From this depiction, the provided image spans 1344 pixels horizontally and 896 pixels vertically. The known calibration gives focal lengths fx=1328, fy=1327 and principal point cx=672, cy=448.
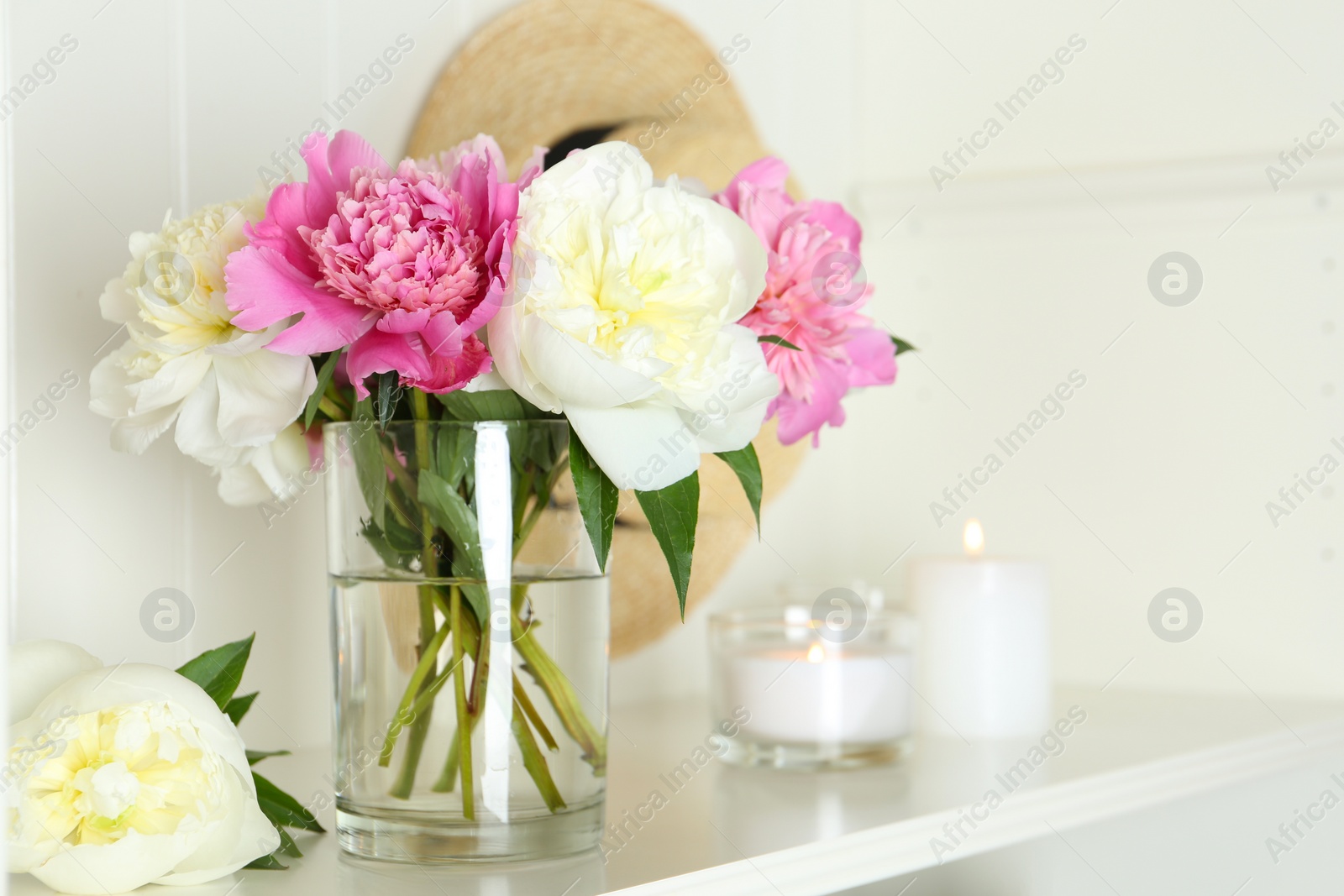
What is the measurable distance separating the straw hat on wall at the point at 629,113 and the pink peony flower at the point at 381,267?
0.28 metres

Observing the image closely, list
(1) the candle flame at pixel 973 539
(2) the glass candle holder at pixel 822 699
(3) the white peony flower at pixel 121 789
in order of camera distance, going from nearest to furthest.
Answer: (3) the white peony flower at pixel 121 789, (2) the glass candle holder at pixel 822 699, (1) the candle flame at pixel 973 539

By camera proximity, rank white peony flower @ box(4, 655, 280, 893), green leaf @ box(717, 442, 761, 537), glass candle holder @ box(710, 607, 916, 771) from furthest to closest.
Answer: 1. glass candle holder @ box(710, 607, 916, 771)
2. green leaf @ box(717, 442, 761, 537)
3. white peony flower @ box(4, 655, 280, 893)

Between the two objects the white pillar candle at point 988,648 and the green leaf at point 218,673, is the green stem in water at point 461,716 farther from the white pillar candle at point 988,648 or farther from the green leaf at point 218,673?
the white pillar candle at point 988,648

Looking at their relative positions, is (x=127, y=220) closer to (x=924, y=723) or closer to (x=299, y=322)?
(x=299, y=322)

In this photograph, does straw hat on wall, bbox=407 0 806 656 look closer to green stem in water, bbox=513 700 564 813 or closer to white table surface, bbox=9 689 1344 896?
white table surface, bbox=9 689 1344 896

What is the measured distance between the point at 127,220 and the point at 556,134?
0.96 feet

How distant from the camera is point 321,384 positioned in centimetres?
50

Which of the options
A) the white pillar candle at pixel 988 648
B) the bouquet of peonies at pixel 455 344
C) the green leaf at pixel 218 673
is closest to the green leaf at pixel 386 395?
the bouquet of peonies at pixel 455 344

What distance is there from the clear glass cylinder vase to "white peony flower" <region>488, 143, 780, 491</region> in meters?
0.04

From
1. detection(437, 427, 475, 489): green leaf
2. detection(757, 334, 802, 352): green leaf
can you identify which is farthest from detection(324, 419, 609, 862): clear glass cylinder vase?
detection(757, 334, 802, 352): green leaf

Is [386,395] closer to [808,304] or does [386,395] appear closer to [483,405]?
[483,405]

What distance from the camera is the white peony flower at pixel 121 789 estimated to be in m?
0.44

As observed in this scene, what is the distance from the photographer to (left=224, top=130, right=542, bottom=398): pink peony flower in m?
0.46

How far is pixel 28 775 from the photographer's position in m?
0.44
